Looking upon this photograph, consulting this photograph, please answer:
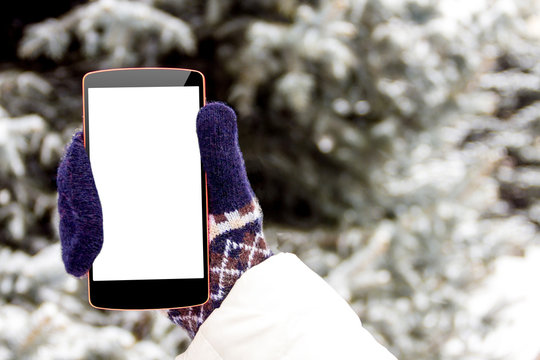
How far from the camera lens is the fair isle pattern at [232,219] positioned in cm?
66

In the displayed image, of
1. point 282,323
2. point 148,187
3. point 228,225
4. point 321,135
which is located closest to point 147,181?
point 148,187

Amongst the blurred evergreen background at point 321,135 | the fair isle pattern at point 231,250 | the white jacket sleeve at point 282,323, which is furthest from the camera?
the blurred evergreen background at point 321,135

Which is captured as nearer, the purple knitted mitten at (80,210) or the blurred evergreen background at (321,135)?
the purple knitted mitten at (80,210)

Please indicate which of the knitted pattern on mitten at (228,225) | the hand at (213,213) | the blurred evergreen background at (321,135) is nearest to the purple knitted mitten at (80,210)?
the hand at (213,213)

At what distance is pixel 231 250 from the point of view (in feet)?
2.17

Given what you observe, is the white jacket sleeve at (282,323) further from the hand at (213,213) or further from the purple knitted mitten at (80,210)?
the purple knitted mitten at (80,210)

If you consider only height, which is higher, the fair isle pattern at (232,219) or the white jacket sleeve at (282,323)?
the fair isle pattern at (232,219)

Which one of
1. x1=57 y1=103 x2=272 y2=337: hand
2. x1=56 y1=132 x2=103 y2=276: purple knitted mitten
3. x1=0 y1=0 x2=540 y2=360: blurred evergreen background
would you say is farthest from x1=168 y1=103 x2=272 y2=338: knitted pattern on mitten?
x1=0 y1=0 x2=540 y2=360: blurred evergreen background

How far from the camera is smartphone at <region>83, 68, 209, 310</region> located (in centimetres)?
63

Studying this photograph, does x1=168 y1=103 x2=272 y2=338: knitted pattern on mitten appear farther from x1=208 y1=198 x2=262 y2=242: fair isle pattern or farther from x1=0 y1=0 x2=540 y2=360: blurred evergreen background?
x1=0 y1=0 x2=540 y2=360: blurred evergreen background

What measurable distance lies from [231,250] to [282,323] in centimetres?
14

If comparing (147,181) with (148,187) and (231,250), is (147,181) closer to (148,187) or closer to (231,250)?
(148,187)

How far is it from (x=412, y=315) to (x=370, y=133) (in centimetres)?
64

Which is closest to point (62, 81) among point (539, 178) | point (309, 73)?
point (309, 73)
